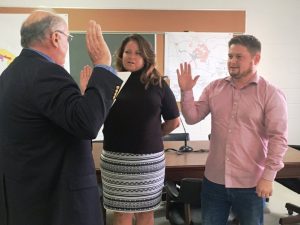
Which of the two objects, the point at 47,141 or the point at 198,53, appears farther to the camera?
the point at 198,53

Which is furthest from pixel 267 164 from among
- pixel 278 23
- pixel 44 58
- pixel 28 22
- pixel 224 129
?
pixel 278 23

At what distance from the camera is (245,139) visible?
1.59 meters

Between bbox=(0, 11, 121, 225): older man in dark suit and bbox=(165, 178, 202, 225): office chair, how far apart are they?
0.80m

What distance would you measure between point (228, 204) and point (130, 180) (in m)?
0.55

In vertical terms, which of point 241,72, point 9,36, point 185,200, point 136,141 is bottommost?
point 185,200

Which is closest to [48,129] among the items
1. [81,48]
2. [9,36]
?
[81,48]

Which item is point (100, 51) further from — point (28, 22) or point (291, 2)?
point (291, 2)

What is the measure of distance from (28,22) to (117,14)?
2929 millimetres

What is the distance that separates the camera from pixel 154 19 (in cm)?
399

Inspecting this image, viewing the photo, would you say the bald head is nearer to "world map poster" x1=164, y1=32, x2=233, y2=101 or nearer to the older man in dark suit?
the older man in dark suit

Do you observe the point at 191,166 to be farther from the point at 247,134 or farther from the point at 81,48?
the point at 81,48

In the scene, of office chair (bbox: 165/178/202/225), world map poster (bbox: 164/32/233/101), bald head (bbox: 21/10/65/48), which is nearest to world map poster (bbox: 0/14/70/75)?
world map poster (bbox: 164/32/233/101)

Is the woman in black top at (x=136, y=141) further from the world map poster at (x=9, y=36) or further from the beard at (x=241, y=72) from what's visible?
the world map poster at (x=9, y=36)

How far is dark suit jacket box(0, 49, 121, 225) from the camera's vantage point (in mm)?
1037
